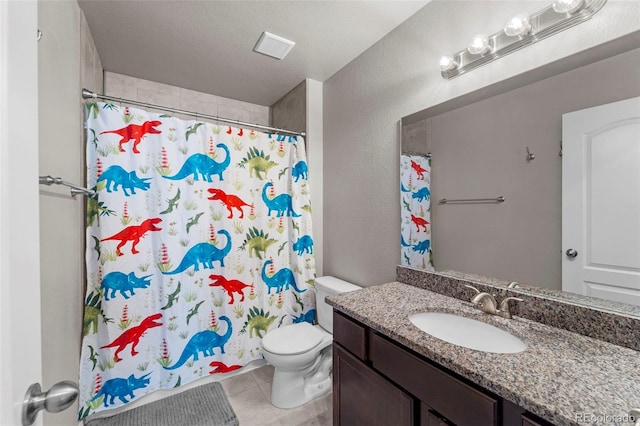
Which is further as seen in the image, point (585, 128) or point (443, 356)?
point (585, 128)

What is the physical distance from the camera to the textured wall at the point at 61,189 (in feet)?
3.28

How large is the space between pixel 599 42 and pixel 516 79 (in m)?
0.25

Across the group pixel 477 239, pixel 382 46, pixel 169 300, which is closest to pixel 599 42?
pixel 477 239

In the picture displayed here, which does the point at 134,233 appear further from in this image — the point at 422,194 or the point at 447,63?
the point at 447,63

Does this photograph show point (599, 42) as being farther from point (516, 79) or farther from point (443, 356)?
point (443, 356)

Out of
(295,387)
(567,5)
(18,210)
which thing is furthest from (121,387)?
(567,5)

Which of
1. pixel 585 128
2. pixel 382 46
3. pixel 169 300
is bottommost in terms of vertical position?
pixel 169 300

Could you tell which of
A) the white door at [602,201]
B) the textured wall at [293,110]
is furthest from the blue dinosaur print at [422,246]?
the textured wall at [293,110]

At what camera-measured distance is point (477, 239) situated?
1.30m

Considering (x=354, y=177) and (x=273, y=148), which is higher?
(x=273, y=148)

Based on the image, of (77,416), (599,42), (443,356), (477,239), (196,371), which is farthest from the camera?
(196,371)

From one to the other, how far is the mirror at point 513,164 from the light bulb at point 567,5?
0.54 ft

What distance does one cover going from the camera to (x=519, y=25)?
1.09m

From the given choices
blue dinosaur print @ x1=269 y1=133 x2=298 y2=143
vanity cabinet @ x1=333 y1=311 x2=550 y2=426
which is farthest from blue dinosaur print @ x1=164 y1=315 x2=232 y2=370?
blue dinosaur print @ x1=269 y1=133 x2=298 y2=143
